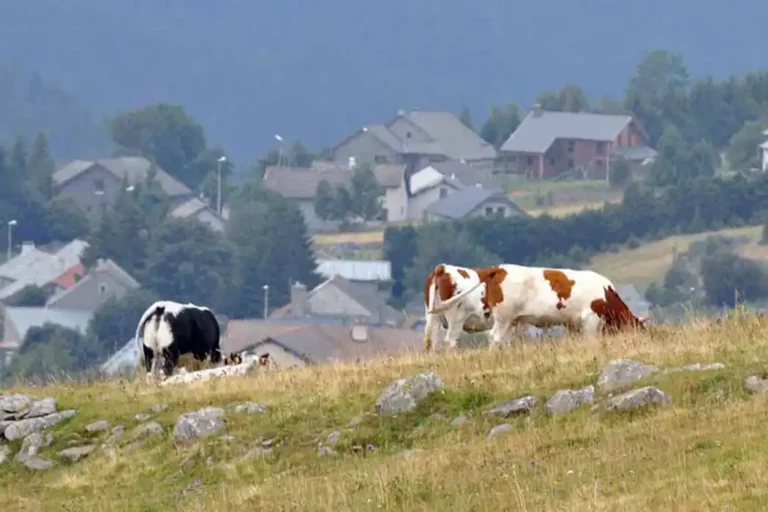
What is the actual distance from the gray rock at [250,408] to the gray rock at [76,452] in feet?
3.78

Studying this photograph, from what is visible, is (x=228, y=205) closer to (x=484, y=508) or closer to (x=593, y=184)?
(x=593, y=184)

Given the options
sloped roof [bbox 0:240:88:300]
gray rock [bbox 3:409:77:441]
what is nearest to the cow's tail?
gray rock [bbox 3:409:77:441]

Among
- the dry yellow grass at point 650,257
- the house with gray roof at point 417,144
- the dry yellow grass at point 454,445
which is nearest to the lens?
the dry yellow grass at point 454,445

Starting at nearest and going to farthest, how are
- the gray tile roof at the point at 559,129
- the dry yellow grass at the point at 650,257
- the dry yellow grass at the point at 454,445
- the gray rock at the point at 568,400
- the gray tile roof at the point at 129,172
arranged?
the dry yellow grass at the point at 454,445
the gray rock at the point at 568,400
the dry yellow grass at the point at 650,257
the gray tile roof at the point at 559,129
the gray tile roof at the point at 129,172

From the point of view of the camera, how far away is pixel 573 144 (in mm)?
159000

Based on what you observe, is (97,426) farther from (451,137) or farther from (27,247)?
(451,137)

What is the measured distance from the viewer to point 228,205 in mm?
154000

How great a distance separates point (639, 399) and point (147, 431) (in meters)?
3.84

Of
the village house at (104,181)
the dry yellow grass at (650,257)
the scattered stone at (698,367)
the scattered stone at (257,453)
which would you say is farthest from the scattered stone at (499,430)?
the village house at (104,181)

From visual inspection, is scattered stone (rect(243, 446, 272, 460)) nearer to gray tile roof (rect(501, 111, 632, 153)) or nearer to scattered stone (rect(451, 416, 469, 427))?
scattered stone (rect(451, 416, 469, 427))

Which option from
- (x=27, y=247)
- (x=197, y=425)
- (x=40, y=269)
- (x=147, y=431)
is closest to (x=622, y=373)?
(x=197, y=425)

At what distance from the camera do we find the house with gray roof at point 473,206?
444 feet

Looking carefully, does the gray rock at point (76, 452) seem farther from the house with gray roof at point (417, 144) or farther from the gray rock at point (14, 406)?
the house with gray roof at point (417, 144)

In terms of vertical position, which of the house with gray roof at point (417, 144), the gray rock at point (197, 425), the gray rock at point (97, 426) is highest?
the gray rock at point (197, 425)
